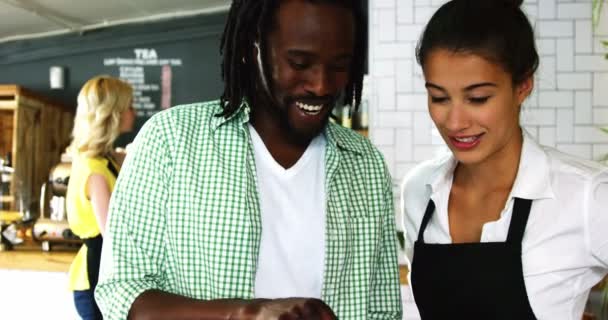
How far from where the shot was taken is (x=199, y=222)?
3.33 ft

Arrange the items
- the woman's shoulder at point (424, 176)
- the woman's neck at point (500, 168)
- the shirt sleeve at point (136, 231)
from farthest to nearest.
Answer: the woman's shoulder at point (424, 176)
the woman's neck at point (500, 168)
the shirt sleeve at point (136, 231)

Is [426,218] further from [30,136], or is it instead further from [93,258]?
[30,136]

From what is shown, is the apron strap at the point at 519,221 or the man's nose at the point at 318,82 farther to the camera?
the apron strap at the point at 519,221

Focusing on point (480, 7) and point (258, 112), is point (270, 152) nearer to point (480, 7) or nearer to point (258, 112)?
point (258, 112)

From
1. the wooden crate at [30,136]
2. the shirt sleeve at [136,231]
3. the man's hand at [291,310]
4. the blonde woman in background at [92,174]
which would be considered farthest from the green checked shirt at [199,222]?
the wooden crate at [30,136]

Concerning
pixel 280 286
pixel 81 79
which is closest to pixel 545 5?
pixel 280 286

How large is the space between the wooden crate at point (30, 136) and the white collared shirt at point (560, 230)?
13.6 feet

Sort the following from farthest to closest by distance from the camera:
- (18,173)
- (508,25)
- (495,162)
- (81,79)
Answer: (81,79) < (18,173) < (495,162) < (508,25)

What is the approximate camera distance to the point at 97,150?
2.55 m

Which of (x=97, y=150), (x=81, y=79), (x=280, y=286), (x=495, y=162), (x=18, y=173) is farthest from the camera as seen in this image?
(x=81, y=79)

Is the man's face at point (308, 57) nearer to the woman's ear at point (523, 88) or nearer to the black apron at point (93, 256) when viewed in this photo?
the woman's ear at point (523, 88)

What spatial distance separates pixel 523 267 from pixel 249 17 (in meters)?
0.72

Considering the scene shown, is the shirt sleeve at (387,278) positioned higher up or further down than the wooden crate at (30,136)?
further down

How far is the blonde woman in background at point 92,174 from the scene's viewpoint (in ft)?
8.10
